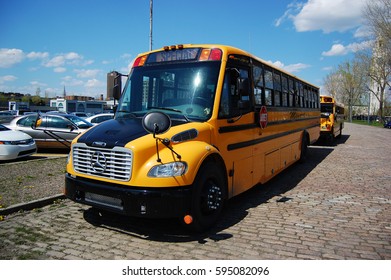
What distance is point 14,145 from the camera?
10391 millimetres

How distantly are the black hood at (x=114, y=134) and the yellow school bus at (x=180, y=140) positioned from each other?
0.05 feet

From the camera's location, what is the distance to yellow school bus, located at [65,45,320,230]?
13.8 ft

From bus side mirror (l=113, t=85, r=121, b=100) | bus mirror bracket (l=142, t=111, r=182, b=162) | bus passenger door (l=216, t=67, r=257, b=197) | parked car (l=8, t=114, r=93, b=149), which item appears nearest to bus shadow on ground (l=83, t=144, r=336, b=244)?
bus passenger door (l=216, t=67, r=257, b=197)

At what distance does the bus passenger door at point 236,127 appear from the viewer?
525 cm

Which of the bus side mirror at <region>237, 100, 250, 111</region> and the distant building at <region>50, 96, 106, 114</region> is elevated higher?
the distant building at <region>50, 96, 106, 114</region>

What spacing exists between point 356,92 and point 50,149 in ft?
282

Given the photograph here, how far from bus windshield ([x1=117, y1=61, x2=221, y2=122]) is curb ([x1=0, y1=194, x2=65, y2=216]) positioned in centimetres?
223

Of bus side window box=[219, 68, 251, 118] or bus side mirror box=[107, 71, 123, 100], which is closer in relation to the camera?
bus side window box=[219, 68, 251, 118]

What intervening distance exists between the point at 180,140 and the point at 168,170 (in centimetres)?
53

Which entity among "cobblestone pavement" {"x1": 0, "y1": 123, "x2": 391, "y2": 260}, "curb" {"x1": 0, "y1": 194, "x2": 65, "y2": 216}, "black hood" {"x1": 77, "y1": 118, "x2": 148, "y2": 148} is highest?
"black hood" {"x1": 77, "y1": 118, "x2": 148, "y2": 148}

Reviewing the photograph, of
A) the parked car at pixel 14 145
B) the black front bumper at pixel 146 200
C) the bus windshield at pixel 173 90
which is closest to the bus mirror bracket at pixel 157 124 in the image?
the black front bumper at pixel 146 200

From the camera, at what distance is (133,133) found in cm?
453

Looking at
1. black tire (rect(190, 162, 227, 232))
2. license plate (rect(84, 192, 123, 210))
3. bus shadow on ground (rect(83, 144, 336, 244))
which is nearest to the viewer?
license plate (rect(84, 192, 123, 210))

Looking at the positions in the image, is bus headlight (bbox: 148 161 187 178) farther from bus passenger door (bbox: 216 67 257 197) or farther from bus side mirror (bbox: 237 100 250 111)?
bus side mirror (bbox: 237 100 250 111)
